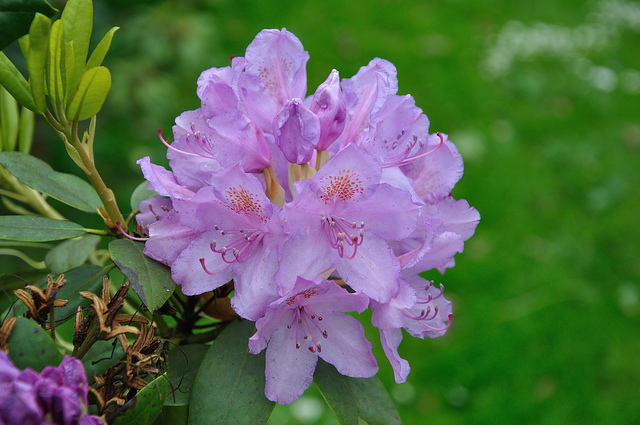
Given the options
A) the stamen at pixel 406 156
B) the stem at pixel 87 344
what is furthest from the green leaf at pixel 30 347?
the stamen at pixel 406 156

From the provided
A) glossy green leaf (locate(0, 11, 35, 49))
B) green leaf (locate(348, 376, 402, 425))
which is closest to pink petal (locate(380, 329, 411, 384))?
green leaf (locate(348, 376, 402, 425))

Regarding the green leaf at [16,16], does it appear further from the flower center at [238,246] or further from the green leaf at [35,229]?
the flower center at [238,246]

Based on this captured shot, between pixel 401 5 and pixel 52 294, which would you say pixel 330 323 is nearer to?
pixel 52 294

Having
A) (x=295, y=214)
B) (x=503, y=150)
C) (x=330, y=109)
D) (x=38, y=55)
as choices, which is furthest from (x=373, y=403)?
(x=503, y=150)

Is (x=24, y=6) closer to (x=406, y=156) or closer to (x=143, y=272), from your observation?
(x=143, y=272)

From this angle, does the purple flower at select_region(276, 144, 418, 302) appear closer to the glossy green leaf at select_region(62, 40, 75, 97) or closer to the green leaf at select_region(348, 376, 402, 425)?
the green leaf at select_region(348, 376, 402, 425)

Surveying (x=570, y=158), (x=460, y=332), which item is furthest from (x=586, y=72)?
(x=460, y=332)
